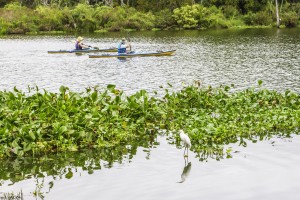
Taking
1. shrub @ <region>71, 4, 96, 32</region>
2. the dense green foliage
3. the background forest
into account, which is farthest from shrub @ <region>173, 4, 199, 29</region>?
the dense green foliage

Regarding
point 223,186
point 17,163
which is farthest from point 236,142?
point 17,163

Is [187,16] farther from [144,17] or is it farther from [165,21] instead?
[144,17]

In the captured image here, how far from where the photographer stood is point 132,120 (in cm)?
1424

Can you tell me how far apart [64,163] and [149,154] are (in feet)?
6.92

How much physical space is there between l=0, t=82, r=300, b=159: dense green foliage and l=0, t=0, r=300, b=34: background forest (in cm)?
5523

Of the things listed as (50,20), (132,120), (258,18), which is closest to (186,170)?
(132,120)

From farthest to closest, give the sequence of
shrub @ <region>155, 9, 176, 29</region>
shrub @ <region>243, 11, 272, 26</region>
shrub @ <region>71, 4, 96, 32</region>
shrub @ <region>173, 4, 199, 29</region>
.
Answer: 1. shrub @ <region>155, 9, 176, 29</region>
2. shrub @ <region>243, 11, 272, 26</region>
3. shrub @ <region>173, 4, 199, 29</region>
4. shrub @ <region>71, 4, 96, 32</region>

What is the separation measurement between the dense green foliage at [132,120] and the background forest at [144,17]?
5523 cm

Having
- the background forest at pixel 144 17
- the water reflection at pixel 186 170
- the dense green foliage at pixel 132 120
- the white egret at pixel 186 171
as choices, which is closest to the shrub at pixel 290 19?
the background forest at pixel 144 17

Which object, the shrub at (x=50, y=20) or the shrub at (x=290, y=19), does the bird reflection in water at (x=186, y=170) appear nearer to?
the shrub at (x=50, y=20)

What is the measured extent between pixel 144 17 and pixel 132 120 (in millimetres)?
59742

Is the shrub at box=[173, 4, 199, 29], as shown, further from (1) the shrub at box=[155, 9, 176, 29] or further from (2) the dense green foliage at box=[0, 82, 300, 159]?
(2) the dense green foliage at box=[0, 82, 300, 159]

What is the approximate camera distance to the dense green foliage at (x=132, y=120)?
12.4m

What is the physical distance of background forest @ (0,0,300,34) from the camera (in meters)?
69.9
